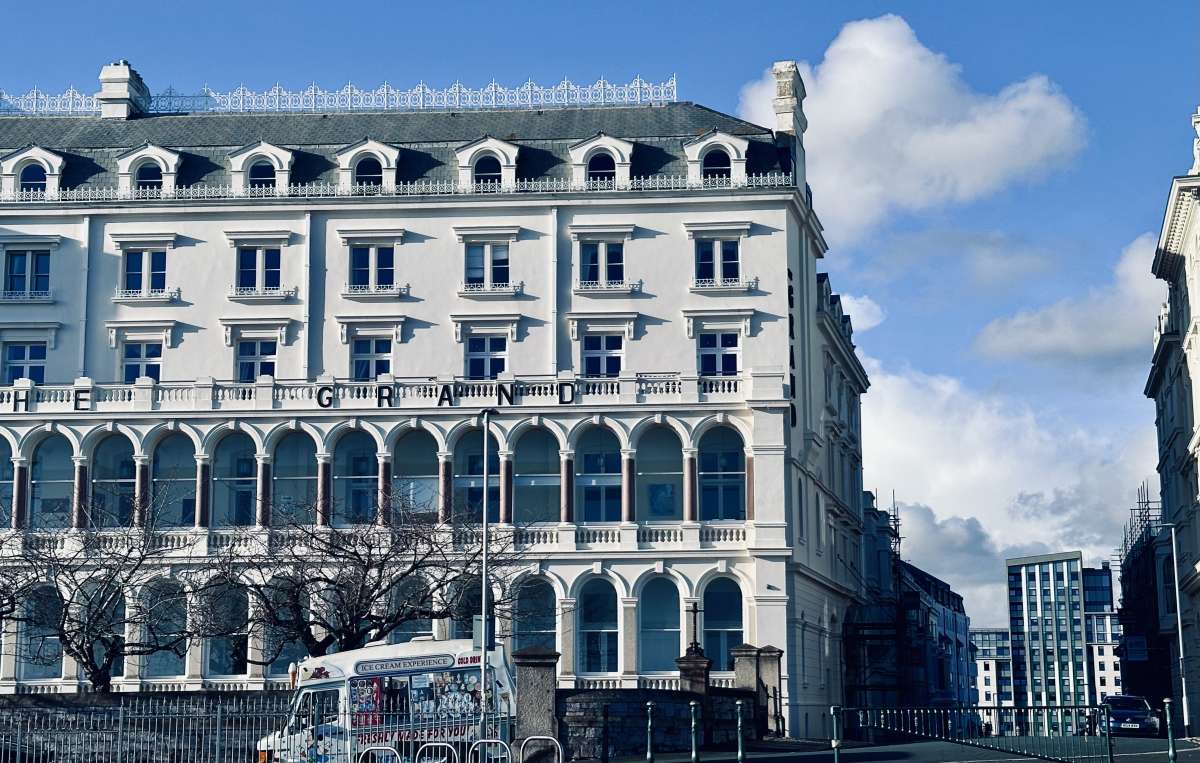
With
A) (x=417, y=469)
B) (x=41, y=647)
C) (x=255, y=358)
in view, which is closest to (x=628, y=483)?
(x=417, y=469)

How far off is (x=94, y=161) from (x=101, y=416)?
1285cm

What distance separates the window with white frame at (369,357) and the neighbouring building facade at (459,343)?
0.09 metres

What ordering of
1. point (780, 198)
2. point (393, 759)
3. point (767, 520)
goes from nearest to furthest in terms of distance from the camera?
1. point (393, 759)
2. point (767, 520)
3. point (780, 198)

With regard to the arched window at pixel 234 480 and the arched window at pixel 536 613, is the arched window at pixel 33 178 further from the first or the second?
the arched window at pixel 536 613

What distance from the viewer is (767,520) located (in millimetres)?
64188

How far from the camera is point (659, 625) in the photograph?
211 ft

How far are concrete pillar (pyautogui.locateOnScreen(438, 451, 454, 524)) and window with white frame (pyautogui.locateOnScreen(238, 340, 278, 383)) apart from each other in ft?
31.5

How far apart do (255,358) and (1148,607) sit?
67.6 metres

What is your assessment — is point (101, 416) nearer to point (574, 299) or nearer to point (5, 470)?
point (5, 470)

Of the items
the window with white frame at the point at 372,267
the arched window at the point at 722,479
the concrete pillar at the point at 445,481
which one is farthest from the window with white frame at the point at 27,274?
the arched window at the point at 722,479

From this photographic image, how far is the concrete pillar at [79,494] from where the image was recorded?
2562 inches

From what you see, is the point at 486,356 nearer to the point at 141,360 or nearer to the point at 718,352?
the point at 718,352

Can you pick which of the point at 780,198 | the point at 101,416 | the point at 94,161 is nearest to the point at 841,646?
the point at 780,198

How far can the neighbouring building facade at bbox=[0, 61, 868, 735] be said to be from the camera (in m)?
64.6
